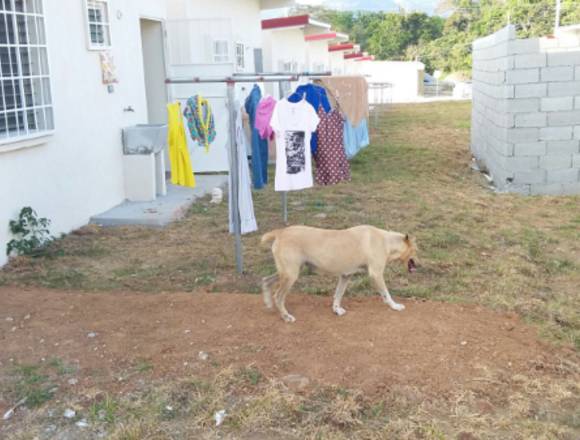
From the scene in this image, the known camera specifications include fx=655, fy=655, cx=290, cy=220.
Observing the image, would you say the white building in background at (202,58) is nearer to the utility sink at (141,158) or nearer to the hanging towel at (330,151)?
the utility sink at (141,158)

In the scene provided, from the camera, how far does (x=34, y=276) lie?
6.21 m

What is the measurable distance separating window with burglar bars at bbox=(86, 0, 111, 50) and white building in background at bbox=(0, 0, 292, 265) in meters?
0.01

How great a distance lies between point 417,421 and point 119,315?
2.66 meters

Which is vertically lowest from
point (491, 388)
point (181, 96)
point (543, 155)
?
point (491, 388)

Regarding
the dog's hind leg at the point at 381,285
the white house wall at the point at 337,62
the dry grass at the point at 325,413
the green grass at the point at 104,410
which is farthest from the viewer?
the white house wall at the point at 337,62

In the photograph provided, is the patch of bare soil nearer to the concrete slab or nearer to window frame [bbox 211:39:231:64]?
the concrete slab

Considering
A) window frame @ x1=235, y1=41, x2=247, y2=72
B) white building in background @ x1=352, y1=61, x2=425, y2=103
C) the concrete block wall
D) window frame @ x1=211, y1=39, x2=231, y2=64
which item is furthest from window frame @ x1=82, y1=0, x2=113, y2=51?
white building in background @ x1=352, y1=61, x2=425, y2=103

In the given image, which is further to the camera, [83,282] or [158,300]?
[83,282]

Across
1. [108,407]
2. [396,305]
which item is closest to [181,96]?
[396,305]

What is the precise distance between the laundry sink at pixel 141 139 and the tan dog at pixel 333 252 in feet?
15.1

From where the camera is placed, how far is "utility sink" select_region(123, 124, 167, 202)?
903cm

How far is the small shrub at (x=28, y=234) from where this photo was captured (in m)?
6.60

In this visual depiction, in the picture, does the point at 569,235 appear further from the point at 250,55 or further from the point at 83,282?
the point at 250,55

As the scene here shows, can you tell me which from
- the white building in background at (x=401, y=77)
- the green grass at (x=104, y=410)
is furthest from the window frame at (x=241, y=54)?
the white building in background at (x=401, y=77)
